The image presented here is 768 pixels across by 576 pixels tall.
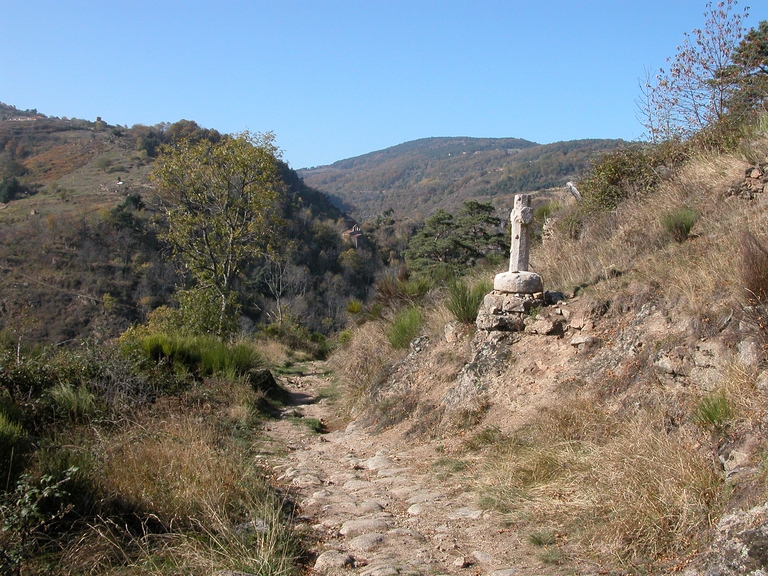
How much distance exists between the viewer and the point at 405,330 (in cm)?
981

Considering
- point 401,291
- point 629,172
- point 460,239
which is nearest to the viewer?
point 629,172

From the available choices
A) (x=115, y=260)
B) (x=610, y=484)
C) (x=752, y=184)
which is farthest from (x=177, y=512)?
(x=115, y=260)

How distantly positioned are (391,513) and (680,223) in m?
5.28

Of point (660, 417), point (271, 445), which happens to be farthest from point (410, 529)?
point (271, 445)

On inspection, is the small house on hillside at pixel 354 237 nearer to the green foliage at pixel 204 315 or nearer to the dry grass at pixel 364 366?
the green foliage at pixel 204 315

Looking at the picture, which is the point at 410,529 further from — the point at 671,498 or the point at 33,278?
the point at 33,278

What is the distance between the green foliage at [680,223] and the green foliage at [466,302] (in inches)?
98.0

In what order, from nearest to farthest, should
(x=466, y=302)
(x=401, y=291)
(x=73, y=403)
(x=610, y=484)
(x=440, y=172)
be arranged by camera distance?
(x=610, y=484) → (x=73, y=403) → (x=466, y=302) → (x=401, y=291) → (x=440, y=172)

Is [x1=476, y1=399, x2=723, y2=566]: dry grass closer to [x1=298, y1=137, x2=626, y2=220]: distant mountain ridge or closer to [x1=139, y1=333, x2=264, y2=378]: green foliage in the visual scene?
[x1=139, y1=333, x2=264, y2=378]: green foliage

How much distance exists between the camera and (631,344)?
6000mm

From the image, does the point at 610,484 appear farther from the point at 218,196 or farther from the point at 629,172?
the point at 218,196

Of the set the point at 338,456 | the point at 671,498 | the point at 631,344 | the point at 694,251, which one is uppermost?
the point at 694,251

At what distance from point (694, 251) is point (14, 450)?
6.71 m

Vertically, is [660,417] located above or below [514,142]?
below
